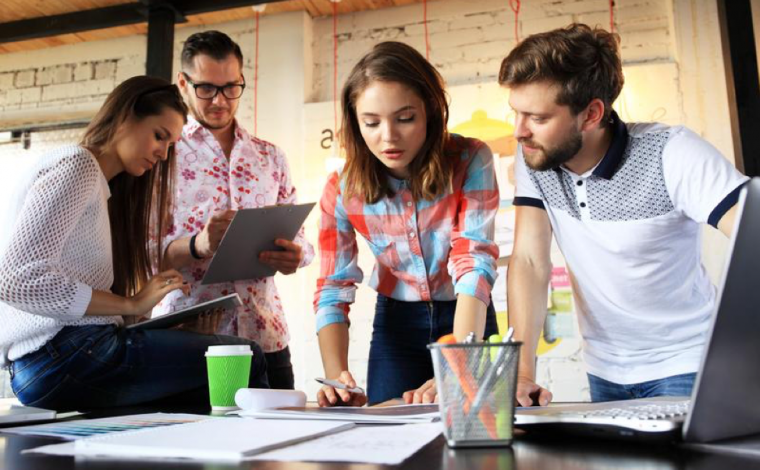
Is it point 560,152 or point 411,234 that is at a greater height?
point 560,152

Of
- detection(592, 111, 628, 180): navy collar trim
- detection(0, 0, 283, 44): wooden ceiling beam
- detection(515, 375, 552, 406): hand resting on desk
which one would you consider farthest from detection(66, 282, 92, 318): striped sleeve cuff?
detection(0, 0, 283, 44): wooden ceiling beam

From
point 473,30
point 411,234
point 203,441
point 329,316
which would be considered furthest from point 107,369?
point 473,30

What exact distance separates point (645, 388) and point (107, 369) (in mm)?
1119

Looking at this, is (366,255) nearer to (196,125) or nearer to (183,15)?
(183,15)

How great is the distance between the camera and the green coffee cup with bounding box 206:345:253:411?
1.10 meters

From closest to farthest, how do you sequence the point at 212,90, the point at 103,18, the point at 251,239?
the point at 251,239 → the point at 212,90 → the point at 103,18

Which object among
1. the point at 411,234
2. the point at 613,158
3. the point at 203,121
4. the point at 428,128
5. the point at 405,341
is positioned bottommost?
the point at 405,341

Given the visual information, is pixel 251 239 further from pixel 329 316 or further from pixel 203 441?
pixel 203 441

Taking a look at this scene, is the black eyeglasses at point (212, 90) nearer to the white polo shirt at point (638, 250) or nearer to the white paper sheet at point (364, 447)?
the white polo shirt at point (638, 250)

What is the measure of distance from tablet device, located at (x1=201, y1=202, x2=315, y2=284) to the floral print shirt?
11 cm

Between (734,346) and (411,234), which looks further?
(411,234)

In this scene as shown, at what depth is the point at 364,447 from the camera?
0.59 m

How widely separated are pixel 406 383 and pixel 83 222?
83cm

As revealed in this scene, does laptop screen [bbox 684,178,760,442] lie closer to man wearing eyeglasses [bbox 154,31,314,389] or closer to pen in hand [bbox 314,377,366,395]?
pen in hand [bbox 314,377,366,395]
